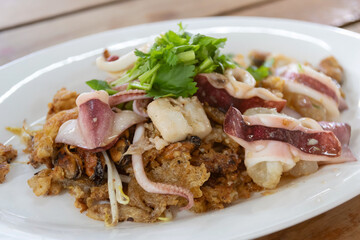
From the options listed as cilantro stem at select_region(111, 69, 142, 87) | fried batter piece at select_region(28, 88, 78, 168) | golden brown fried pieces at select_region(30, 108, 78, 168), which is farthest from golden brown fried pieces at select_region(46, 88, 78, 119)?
cilantro stem at select_region(111, 69, 142, 87)

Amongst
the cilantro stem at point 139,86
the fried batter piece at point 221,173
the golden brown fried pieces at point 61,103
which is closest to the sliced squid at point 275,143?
the fried batter piece at point 221,173

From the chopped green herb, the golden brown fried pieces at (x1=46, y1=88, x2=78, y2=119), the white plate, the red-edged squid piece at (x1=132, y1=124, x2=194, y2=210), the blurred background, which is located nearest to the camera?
the white plate

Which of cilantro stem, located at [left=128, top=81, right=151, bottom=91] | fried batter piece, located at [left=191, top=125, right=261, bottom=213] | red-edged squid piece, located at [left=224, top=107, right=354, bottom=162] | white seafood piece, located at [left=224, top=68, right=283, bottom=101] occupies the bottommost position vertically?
fried batter piece, located at [left=191, top=125, right=261, bottom=213]

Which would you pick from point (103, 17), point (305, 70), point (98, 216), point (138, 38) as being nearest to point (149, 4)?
point (103, 17)

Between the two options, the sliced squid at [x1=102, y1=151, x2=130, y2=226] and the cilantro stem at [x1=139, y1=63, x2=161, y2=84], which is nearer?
the sliced squid at [x1=102, y1=151, x2=130, y2=226]

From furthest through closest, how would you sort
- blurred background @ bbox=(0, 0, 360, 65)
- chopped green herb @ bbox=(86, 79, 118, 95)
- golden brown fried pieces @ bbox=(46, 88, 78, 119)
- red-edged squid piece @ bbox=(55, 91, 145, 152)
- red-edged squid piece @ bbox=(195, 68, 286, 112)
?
blurred background @ bbox=(0, 0, 360, 65) → golden brown fried pieces @ bbox=(46, 88, 78, 119) → chopped green herb @ bbox=(86, 79, 118, 95) → red-edged squid piece @ bbox=(195, 68, 286, 112) → red-edged squid piece @ bbox=(55, 91, 145, 152)

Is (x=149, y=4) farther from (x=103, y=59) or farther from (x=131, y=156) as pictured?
(x=131, y=156)

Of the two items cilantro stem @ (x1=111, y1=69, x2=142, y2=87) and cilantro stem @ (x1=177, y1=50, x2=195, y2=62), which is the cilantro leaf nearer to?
cilantro stem @ (x1=177, y1=50, x2=195, y2=62)
